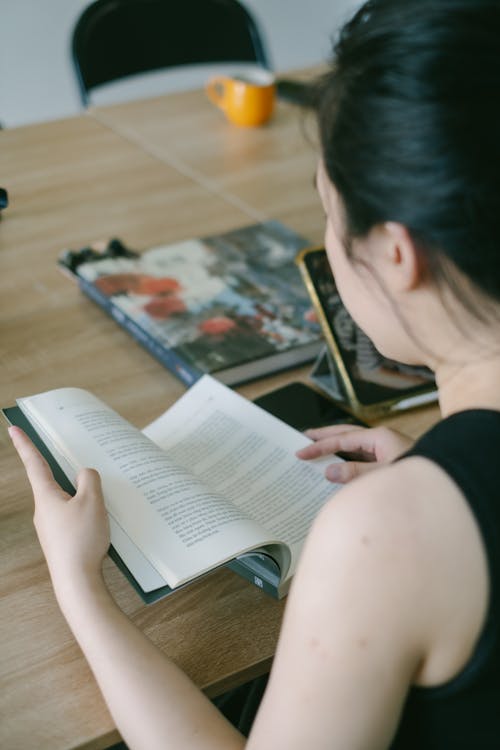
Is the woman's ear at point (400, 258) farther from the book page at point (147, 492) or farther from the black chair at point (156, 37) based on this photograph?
the black chair at point (156, 37)

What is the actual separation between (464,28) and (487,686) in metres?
0.42

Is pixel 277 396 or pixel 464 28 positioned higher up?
pixel 464 28

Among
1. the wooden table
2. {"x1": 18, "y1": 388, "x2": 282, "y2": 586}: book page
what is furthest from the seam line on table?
{"x1": 18, "y1": 388, "x2": 282, "y2": 586}: book page

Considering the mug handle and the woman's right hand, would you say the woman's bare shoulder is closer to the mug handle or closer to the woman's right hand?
the woman's right hand

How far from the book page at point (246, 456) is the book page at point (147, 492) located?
43mm

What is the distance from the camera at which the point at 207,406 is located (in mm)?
1034

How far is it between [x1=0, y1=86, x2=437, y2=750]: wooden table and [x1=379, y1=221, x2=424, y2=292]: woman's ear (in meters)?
0.33

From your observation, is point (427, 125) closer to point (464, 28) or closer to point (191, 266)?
point (464, 28)

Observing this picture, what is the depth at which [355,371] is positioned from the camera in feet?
3.54

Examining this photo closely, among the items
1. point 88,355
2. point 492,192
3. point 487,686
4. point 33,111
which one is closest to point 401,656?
point 487,686

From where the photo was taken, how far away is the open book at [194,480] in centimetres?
77

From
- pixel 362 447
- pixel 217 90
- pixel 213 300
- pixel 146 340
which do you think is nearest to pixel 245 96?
pixel 217 90

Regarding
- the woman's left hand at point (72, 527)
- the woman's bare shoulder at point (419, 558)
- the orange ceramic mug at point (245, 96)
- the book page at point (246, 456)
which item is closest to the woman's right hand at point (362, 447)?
the book page at point (246, 456)

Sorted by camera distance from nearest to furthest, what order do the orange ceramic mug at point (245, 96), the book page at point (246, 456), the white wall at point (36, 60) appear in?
1. the book page at point (246, 456)
2. the orange ceramic mug at point (245, 96)
3. the white wall at point (36, 60)
